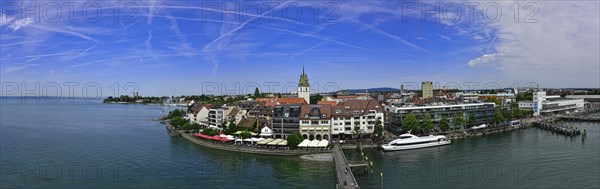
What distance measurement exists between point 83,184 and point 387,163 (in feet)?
66.3

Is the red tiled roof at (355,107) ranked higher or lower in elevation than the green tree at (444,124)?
higher

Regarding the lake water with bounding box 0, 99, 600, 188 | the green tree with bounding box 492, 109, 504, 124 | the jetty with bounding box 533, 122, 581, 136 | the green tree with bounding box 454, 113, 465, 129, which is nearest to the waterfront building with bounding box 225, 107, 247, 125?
the lake water with bounding box 0, 99, 600, 188

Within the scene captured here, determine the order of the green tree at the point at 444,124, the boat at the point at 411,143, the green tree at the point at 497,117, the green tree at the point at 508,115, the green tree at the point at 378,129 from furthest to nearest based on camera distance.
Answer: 1. the green tree at the point at 508,115
2. the green tree at the point at 497,117
3. the green tree at the point at 444,124
4. the green tree at the point at 378,129
5. the boat at the point at 411,143

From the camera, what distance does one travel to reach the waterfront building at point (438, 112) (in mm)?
42156

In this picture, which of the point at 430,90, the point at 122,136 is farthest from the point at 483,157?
the point at 430,90

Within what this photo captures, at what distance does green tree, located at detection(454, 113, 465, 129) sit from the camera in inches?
1662

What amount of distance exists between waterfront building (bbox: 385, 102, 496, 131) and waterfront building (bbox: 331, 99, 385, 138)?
418 centimetres

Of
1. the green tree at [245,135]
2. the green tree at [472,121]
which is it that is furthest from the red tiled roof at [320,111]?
the green tree at [472,121]

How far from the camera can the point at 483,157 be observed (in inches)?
1153

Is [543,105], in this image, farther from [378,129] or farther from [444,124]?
[378,129]

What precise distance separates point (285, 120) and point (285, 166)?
10.1m

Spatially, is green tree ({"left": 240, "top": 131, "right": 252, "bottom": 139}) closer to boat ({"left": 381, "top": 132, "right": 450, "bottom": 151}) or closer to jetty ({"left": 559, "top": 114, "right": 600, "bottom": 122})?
boat ({"left": 381, "top": 132, "right": 450, "bottom": 151})

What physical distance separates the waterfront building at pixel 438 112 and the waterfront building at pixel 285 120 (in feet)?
39.3

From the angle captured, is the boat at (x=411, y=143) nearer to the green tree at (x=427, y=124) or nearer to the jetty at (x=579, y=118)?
the green tree at (x=427, y=124)
